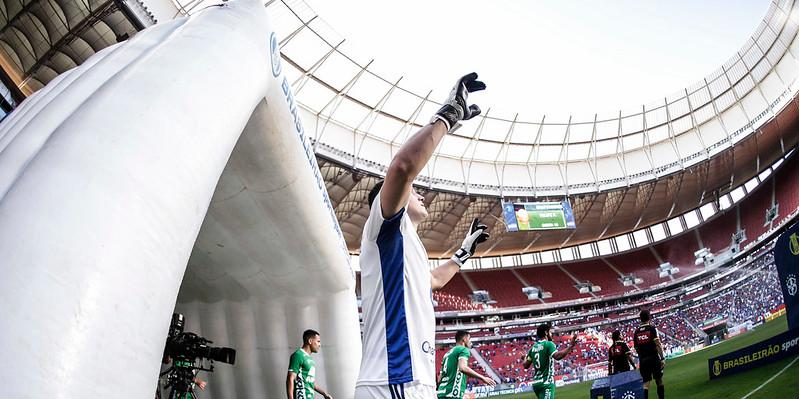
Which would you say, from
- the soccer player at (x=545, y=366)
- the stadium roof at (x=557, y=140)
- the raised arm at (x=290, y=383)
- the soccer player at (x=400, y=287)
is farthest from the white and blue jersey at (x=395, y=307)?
the stadium roof at (x=557, y=140)

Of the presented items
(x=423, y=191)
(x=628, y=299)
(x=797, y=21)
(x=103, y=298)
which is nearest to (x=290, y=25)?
A: (x=423, y=191)

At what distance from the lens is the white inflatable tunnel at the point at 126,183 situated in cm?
147

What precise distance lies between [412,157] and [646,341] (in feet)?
22.5

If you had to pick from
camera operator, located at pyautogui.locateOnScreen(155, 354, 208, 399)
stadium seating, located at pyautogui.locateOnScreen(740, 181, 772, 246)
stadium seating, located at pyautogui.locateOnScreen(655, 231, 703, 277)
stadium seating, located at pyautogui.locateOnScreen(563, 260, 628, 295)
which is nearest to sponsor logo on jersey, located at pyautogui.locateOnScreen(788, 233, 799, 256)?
camera operator, located at pyautogui.locateOnScreen(155, 354, 208, 399)

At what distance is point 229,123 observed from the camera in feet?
8.75

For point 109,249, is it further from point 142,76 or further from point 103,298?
point 142,76

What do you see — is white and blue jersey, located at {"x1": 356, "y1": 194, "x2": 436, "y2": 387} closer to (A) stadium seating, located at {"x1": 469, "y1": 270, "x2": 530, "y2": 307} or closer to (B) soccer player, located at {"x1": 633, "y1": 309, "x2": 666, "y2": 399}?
(B) soccer player, located at {"x1": 633, "y1": 309, "x2": 666, "y2": 399}

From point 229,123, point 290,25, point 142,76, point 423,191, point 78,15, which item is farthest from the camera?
point 423,191

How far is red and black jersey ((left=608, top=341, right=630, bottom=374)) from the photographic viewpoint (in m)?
7.79

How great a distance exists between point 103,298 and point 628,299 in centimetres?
3826

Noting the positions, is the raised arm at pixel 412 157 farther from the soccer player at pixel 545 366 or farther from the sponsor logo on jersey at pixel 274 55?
the soccer player at pixel 545 366

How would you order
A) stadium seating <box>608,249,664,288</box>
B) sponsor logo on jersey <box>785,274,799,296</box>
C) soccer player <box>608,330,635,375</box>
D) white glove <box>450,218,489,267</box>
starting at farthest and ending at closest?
stadium seating <box>608,249,664,288</box> → soccer player <box>608,330,635,375</box> → sponsor logo on jersey <box>785,274,799,296</box> → white glove <box>450,218,489,267</box>

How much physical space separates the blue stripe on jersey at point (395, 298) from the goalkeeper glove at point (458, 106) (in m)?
0.50

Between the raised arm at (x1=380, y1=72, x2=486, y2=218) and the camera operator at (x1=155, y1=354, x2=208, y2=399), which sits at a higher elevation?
the raised arm at (x1=380, y1=72, x2=486, y2=218)
